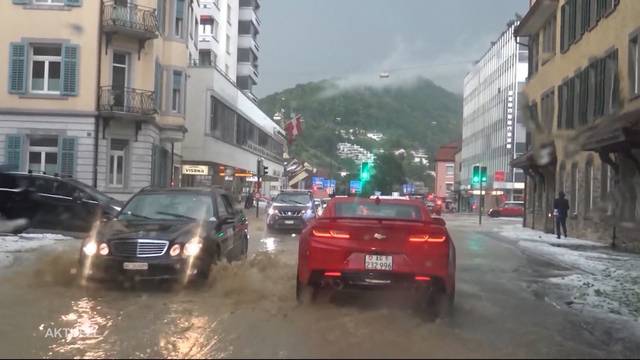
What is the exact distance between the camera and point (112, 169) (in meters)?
29.7

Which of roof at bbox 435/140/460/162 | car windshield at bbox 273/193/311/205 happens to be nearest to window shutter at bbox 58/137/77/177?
car windshield at bbox 273/193/311/205

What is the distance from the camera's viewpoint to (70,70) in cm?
2834

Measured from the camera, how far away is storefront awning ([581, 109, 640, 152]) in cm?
1655

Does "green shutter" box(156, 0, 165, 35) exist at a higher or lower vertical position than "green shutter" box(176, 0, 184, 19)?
lower

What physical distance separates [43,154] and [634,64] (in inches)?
858

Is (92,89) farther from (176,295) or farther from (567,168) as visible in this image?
(176,295)

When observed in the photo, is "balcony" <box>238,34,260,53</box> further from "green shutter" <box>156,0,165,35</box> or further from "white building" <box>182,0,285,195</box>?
"green shutter" <box>156,0,165,35</box>

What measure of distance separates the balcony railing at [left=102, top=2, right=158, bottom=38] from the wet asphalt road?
738 inches

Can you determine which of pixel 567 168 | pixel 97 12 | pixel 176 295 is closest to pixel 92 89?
pixel 97 12

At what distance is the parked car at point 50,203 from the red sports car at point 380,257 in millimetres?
11240

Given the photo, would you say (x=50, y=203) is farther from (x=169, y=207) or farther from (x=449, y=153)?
(x=449, y=153)

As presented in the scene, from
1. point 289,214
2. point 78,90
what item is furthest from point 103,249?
point 78,90

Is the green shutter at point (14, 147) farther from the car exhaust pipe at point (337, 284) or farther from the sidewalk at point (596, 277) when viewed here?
the car exhaust pipe at point (337, 284)

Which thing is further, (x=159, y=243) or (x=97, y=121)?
(x=97, y=121)
